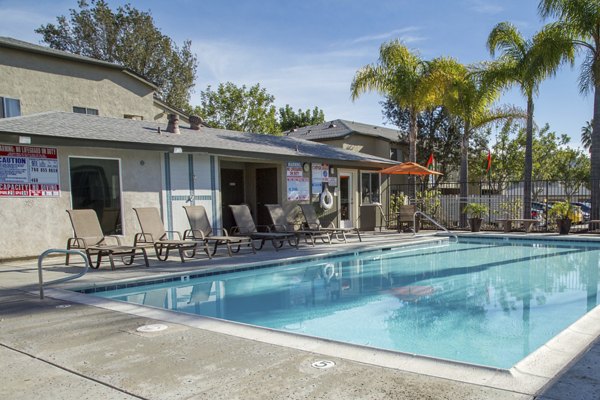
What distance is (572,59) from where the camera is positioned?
15039mm

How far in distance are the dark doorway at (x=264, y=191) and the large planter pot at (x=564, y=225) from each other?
9.12 meters

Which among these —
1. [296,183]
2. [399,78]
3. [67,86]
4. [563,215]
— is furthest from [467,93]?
[67,86]

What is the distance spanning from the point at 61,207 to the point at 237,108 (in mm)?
21424

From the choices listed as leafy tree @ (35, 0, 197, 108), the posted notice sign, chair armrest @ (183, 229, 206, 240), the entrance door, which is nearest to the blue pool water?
chair armrest @ (183, 229, 206, 240)

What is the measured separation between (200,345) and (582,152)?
5294 centimetres

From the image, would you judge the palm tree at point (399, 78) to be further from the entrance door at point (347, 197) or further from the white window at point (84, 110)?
the white window at point (84, 110)

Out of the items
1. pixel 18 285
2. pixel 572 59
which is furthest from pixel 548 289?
pixel 572 59

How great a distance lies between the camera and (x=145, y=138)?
11305mm

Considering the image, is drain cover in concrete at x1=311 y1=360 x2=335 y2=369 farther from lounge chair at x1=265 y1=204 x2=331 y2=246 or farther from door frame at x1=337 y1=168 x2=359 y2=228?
door frame at x1=337 y1=168 x2=359 y2=228

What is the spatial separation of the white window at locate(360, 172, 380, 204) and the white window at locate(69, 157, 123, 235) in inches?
369

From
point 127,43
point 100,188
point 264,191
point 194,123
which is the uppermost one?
point 127,43

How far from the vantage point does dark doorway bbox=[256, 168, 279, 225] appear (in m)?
15.0

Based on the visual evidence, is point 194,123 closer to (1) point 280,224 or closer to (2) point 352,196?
(1) point 280,224

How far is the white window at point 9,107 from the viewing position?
15.8 m
